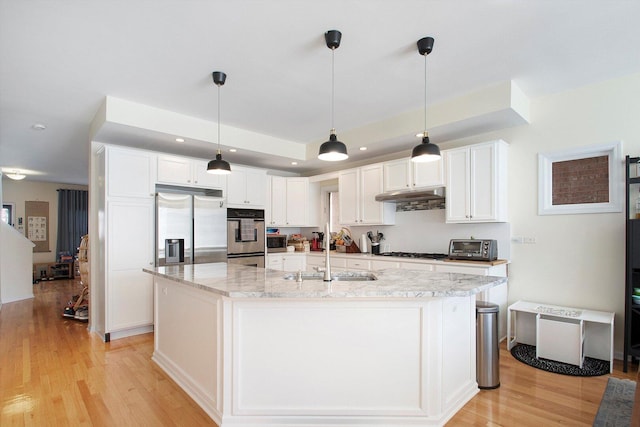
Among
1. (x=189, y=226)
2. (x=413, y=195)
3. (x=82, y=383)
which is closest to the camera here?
(x=82, y=383)

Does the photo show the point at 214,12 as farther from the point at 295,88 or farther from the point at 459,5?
the point at 459,5

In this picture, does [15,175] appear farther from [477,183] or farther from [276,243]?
[477,183]

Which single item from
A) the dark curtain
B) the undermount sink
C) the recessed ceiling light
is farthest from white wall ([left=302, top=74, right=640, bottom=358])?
the dark curtain

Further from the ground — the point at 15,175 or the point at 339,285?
the point at 15,175

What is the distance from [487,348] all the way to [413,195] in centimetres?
219

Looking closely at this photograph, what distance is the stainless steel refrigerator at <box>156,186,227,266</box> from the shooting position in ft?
14.1

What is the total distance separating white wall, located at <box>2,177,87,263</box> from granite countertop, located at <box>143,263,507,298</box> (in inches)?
345

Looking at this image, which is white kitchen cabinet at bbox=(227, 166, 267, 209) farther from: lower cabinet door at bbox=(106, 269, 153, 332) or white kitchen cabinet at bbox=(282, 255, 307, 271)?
lower cabinet door at bbox=(106, 269, 153, 332)

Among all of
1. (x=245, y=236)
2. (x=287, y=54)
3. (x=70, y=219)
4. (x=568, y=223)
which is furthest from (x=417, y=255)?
(x=70, y=219)

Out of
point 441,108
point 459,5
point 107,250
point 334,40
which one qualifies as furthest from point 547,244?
point 107,250

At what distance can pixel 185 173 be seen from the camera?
4594 millimetres

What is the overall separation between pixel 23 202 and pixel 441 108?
417 inches

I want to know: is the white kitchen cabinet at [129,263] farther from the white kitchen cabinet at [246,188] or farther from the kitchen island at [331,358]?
the kitchen island at [331,358]

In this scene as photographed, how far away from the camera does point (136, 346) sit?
373cm
